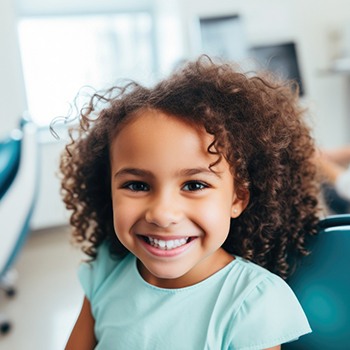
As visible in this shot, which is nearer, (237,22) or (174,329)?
(174,329)

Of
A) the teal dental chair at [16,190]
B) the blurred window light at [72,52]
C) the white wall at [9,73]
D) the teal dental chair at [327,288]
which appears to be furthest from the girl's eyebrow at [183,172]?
the blurred window light at [72,52]

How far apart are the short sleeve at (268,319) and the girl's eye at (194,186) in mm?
182

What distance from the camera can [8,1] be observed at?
8.58 feet

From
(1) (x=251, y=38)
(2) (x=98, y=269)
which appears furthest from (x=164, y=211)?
(1) (x=251, y=38)

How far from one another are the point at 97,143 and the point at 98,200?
15 centimetres

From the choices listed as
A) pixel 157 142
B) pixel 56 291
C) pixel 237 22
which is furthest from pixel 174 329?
pixel 237 22

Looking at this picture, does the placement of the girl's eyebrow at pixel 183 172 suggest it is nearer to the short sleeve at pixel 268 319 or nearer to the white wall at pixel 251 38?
the short sleeve at pixel 268 319

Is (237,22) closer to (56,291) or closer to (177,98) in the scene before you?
(56,291)

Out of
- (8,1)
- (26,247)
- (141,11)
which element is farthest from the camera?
(141,11)

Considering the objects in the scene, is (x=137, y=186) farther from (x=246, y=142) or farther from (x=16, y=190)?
(x=16, y=190)

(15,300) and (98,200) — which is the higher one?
(98,200)

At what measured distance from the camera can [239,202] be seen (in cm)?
74

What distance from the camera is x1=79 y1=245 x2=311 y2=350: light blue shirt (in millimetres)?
633

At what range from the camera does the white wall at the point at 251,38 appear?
2.72 meters
